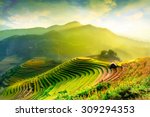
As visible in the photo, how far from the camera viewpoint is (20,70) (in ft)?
33.3

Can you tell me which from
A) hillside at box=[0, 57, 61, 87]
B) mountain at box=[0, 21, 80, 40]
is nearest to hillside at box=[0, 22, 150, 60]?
mountain at box=[0, 21, 80, 40]

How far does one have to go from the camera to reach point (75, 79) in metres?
9.90

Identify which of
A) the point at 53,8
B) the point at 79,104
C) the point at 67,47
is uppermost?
the point at 53,8

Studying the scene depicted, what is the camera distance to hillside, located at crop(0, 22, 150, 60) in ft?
33.0

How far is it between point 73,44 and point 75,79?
0.66 metres

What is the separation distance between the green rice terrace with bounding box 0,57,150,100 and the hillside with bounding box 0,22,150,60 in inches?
5.9

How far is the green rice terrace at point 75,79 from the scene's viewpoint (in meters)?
9.68

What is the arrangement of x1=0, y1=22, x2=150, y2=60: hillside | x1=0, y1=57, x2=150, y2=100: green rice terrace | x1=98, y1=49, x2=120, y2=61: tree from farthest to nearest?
x1=0, y1=22, x2=150, y2=60: hillside, x1=98, y1=49, x2=120, y2=61: tree, x1=0, y1=57, x2=150, y2=100: green rice terrace

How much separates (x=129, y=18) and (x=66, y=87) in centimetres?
156

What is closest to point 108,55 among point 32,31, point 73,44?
point 73,44

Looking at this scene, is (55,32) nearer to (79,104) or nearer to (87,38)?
(87,38)

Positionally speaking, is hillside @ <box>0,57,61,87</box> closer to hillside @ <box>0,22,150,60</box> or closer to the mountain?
hillside @ <box>0,22,150,60</box>

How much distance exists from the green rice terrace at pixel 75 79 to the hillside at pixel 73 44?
150 millimetres

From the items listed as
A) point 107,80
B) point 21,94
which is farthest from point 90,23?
point 21,94
